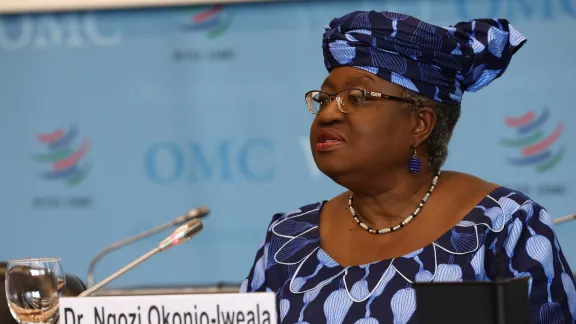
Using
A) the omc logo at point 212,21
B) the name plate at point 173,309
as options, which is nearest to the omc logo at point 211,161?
the omc logo at point 212,21

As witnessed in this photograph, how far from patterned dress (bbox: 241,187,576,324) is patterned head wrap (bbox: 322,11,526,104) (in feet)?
1.00

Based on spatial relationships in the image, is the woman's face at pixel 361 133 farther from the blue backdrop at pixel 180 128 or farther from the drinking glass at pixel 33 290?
the blue backdrop at pixel 180 128

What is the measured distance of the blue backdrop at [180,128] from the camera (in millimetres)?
4137

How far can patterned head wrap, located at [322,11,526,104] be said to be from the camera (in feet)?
7.30

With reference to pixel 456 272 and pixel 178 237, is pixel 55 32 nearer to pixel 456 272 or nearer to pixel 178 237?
pixel 178 237

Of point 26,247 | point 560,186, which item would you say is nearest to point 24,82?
point 26,247

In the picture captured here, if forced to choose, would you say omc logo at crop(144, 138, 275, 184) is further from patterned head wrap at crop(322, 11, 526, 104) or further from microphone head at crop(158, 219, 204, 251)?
microphone head at crop(158, 219, 204, 251)

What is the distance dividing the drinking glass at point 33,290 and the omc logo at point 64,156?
2.57m

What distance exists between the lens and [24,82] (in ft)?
14.7

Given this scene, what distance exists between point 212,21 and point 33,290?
2574mm

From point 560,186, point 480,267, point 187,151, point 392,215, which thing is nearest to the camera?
point 480,267

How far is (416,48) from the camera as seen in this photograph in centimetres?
222

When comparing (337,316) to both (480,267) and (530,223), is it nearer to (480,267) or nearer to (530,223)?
(480,267)

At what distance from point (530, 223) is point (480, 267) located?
0.16 meters
